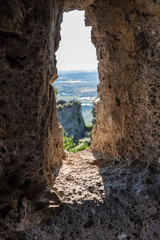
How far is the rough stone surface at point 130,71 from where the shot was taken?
1.56 m

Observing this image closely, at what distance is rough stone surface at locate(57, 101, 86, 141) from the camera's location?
12104mm

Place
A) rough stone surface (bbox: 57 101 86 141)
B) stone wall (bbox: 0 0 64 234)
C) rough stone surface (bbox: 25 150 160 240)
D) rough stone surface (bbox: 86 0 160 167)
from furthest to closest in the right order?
rough stone surface (bbox: 57 101 86 141), rough stone surface (bbox: 86 0 160 167), rough stone surface (bbox: 25 150 160 240), stone wall (bbox: 0 0 64 234)

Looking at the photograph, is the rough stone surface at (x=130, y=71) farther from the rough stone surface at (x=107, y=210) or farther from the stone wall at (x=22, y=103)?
the stone wall at (x=22, y=103)

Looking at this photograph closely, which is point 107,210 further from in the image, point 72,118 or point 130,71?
point 72,118

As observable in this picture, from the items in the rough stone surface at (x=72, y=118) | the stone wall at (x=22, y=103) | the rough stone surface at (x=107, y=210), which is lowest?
the rough stone surface at (x=72, y=118)

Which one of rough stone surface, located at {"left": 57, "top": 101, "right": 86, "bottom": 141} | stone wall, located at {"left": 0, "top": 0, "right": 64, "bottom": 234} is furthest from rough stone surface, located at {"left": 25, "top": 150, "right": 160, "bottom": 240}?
rough stone surface, located at {"left": 57, "top": 101, "right": 86, "bottom": 141}

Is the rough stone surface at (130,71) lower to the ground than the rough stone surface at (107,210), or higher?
higher

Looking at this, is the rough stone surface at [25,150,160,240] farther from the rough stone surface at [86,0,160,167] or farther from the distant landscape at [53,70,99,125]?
the distant landscape at [53,70,99,125]

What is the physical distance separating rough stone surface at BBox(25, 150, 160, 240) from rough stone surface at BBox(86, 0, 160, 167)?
0.85 ft

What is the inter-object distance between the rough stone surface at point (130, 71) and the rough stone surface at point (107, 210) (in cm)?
26

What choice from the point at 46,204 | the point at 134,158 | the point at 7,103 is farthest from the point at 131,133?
the point at 7,103

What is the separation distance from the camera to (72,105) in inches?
488

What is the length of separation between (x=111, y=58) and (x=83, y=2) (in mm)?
478

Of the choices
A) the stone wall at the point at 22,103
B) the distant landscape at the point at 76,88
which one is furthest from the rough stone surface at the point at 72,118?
the stone wall at the point at 22,103
